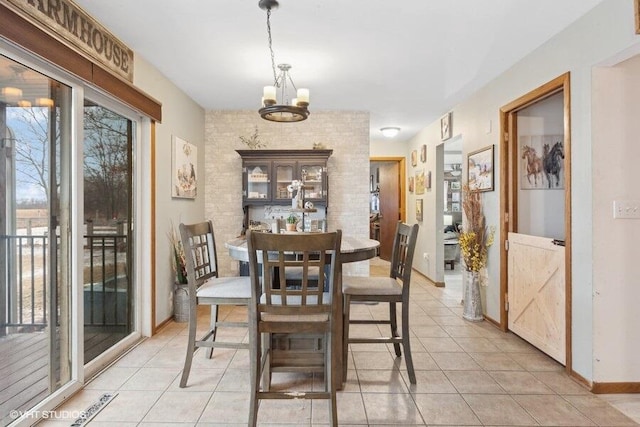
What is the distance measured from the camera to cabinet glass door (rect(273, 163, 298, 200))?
4.67m

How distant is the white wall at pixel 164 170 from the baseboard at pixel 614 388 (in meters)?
3.47

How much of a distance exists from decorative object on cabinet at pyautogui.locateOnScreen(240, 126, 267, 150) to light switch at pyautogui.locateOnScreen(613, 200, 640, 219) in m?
3.78

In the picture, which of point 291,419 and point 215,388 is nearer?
point 291,419

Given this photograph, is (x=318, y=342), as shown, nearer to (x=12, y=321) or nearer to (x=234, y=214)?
(x=12, y=321)

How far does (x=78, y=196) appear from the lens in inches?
93.0

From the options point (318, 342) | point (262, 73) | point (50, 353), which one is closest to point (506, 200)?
point (318, 342)

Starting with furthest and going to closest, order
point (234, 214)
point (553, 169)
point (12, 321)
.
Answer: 1. point (234, 214)
2. point (553, 169)
3. point (12, 321)

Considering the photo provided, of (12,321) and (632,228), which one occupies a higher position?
(632,228)

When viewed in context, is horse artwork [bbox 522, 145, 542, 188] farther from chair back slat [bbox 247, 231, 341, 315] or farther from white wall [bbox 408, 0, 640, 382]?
chair back slat [bbox 247, 231, 341, 315]

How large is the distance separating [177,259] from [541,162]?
361 centimetres

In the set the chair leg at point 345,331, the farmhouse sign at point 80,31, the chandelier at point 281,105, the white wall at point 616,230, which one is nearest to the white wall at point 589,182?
the white wall at point 616,230

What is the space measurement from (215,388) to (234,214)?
111 inches

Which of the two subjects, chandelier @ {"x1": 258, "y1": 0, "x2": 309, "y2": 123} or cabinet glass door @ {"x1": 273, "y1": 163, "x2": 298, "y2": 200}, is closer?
chandelier @ {"x1": 258, "y1": 0, "x2": 309, "y2": 123}

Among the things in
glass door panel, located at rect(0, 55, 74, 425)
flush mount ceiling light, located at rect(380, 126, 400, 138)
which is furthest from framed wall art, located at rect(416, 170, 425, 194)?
glass door panel, located at rect(0, 55, 74, 425)
